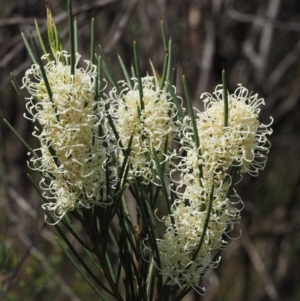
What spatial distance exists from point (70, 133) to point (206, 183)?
151 millimetres

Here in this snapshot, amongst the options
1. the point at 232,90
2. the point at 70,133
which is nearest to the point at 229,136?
the point at 70,133

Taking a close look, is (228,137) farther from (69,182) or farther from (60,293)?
(60,293)

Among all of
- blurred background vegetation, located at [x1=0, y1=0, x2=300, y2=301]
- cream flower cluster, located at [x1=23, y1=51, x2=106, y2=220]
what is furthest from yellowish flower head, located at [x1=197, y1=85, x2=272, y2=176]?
blurred background vegetation, located at [x1=0, y1=0, x2=300, y2=301]

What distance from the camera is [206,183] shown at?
0.60 meters

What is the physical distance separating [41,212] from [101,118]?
1.85 meters

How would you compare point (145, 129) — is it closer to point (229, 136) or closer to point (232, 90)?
point (229, 136)

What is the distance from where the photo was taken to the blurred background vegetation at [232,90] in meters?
2.09

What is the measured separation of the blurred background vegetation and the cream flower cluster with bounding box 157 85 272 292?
131cm

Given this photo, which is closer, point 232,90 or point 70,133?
point 70,133

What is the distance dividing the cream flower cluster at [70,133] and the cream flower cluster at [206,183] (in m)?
0.09

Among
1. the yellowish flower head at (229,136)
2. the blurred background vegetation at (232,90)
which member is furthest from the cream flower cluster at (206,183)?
the blurred background vegetation at (232,90)

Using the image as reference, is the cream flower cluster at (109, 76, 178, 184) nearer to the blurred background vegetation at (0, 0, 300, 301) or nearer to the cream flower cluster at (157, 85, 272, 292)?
the cream flower cluster at (157, 85, 272, 292)

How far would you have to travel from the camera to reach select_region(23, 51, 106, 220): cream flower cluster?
0.56 m

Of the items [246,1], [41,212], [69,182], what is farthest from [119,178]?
[246,1]
